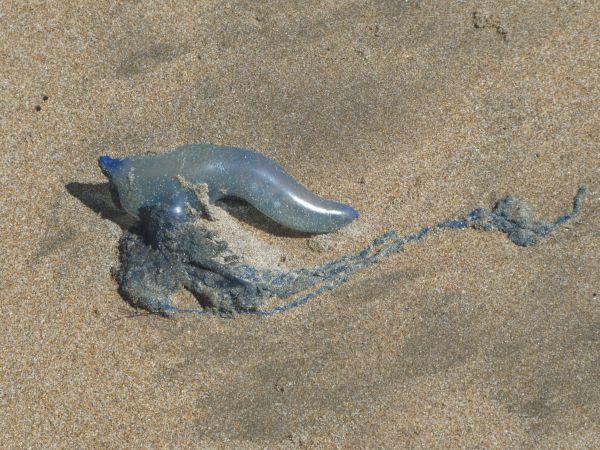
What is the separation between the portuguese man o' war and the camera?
3.21m

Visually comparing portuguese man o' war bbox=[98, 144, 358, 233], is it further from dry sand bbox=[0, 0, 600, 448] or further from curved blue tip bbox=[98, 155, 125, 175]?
dry sand bbox=[0, 0, 600, 448]

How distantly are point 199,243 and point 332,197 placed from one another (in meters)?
0.76

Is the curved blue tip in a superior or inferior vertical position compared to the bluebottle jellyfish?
superior

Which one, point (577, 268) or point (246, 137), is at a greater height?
point (246, 137)

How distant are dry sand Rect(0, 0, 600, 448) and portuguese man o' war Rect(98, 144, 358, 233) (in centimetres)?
18

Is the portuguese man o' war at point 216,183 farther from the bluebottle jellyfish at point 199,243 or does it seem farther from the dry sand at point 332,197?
the dry sand at point 332,197

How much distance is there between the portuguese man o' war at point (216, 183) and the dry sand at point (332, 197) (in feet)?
0.58

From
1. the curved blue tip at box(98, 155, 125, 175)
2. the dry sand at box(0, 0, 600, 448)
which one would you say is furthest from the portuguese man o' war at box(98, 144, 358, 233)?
the dry sand at box(0, 0, 600, 448)

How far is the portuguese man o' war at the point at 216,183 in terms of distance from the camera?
3205 millimetres

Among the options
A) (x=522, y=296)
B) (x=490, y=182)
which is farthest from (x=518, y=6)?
(x=522, y=296)

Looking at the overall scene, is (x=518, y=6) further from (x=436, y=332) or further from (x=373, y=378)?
(x=373, y=378)

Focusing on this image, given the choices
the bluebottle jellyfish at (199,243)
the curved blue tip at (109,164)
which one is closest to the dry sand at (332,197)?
the bluebottle jellyfish at (199,243)

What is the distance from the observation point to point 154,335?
3229 millimetres

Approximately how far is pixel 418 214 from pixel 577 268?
846mm
